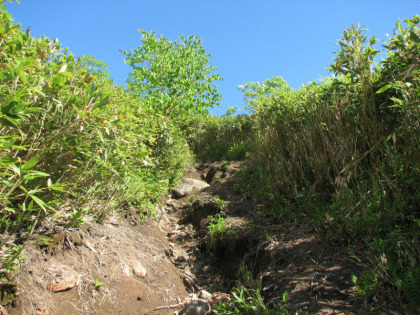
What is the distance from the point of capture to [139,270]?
313cm

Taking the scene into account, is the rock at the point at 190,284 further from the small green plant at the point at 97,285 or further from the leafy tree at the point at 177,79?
the leafy tree at the point at 177,79

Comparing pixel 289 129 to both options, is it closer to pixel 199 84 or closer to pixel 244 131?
pixel 244 131

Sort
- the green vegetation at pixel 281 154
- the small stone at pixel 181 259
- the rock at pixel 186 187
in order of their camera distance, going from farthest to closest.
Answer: the rock at pixel 186 187 < the small stone at pixel 181 259 < the green vegetation at pixel 281 154

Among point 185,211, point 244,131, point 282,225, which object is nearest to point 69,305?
point 282,225

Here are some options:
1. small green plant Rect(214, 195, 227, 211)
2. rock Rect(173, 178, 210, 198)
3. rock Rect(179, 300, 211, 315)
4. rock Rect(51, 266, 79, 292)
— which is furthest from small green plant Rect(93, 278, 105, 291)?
rock Rect(173, 178, 210, 198)

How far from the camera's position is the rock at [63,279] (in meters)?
2.33

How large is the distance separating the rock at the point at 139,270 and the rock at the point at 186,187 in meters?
3.83

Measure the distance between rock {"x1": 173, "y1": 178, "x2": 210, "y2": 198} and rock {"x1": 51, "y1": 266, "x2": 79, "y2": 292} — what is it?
456 centimetres

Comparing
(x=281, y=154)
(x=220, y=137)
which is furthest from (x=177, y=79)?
(x=281, y=154)

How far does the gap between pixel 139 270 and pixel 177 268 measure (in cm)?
83

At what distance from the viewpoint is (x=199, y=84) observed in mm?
12023

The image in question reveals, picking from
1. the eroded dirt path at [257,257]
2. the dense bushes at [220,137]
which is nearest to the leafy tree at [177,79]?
the dense bushes at [220,137]

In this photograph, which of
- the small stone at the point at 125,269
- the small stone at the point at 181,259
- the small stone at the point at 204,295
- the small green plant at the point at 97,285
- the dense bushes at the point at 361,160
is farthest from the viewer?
the small stone at the point at 181,259

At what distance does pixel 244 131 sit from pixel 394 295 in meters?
9.58
